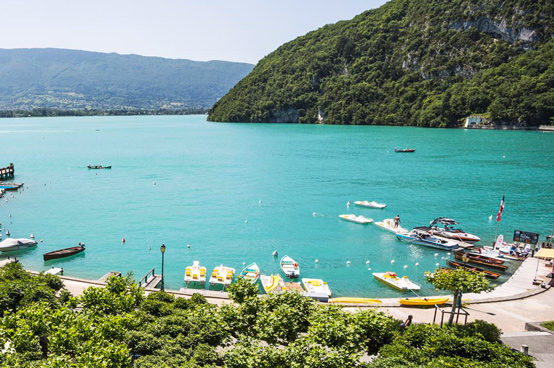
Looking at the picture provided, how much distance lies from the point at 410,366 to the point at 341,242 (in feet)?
101

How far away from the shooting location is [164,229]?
→ 49750mm

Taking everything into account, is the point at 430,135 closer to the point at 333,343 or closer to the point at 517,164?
the point at 517,164

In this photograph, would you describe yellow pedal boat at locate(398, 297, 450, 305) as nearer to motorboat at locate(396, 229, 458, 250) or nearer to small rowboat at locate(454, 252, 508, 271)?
small rowboat at locate(454, 252, 508, 271)

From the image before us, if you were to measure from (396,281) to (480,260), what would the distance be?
Answer: 10.4 metres

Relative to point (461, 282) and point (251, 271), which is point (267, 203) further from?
point (461, 282)

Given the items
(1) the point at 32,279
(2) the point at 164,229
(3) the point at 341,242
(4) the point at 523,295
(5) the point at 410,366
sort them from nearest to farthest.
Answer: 1. (5) the point at 410,366
2. (1) the point at 32,279
3. (4) the point at 523,295
4. (3) the point at 341,242
5. (2) the point at 164,229

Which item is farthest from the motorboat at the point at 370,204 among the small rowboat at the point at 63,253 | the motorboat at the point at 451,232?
the small rowboat at the point at 63,253

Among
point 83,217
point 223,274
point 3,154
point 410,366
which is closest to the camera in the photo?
point 410,366

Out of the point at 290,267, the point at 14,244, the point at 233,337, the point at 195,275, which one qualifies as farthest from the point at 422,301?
the point at 14,244

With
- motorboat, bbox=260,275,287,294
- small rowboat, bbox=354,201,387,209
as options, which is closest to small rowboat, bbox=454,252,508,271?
motorboat, bbox=260,275,287,294

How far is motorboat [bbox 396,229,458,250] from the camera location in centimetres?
4269

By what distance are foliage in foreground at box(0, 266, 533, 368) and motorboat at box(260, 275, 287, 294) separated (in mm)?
10493

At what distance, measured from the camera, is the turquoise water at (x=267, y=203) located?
1608 inches

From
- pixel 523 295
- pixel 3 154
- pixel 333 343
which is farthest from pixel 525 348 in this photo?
pixel 3 154
